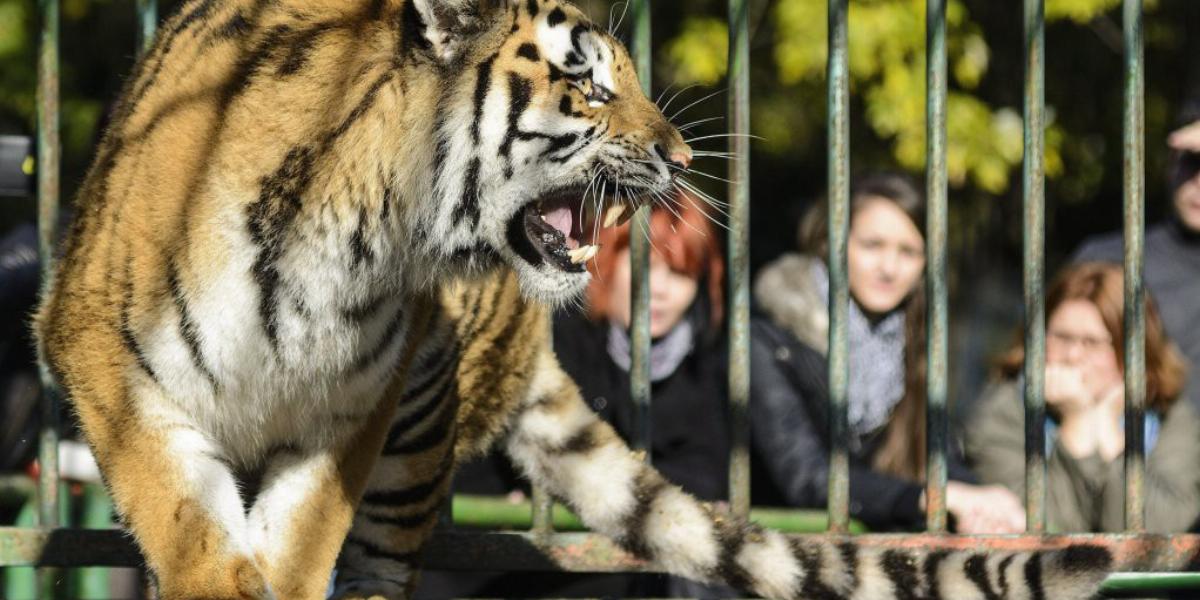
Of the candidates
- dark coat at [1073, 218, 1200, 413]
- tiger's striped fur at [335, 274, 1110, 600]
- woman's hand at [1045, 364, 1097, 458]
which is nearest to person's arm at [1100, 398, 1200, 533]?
woman's hand at [1045, 364, 1097, 458]

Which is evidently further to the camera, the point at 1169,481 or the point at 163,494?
the point at 1169,481

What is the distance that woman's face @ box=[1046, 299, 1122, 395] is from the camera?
442 centimetres

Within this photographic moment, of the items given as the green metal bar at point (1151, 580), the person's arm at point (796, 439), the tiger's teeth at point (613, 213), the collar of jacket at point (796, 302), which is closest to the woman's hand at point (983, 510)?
the person's arm at point (796, 439)

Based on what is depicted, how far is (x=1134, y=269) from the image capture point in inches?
137

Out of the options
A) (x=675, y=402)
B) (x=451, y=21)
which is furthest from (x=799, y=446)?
(x=451, y=21)

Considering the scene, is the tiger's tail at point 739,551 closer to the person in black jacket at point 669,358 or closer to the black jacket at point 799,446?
the black jacket at point 799,446

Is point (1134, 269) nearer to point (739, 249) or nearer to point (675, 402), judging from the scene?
point (739, 249)

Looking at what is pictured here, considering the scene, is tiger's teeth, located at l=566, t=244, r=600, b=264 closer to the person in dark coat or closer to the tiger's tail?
the tiger's tail

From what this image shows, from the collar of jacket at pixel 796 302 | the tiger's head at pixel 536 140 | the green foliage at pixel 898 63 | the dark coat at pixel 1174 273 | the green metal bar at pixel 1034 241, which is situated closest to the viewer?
the tiger's head at pixel 536 140

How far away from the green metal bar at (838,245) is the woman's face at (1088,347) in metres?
1.24

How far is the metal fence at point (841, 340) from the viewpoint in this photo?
132 inches

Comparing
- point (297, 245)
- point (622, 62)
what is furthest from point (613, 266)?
point (297, 245)

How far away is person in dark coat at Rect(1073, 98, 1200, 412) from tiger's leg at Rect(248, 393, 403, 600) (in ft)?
8.07

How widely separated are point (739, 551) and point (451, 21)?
1341mm
